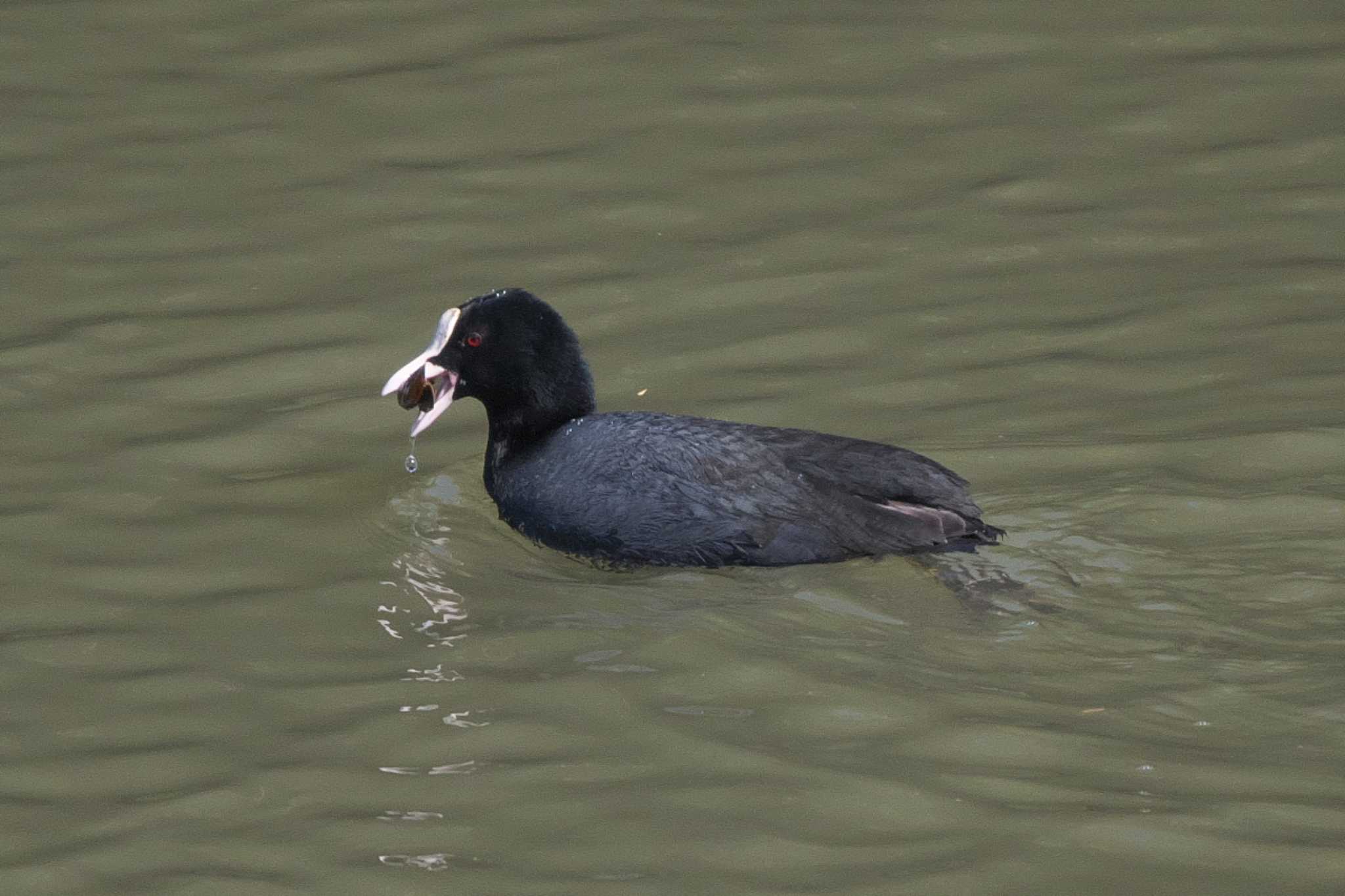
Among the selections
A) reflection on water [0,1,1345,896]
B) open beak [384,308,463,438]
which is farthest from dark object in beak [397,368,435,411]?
reflection on water [0,1,1345,896]

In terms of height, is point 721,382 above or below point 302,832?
above

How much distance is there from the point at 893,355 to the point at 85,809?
3.87m

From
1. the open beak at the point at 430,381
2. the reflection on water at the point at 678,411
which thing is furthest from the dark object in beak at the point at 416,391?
the reflection on water at the point at 678,411

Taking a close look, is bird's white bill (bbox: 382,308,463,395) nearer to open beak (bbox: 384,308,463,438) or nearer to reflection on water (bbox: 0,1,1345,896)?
open beak (bbox: 384,308,463,438)

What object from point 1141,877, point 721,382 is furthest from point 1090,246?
point 1141,877

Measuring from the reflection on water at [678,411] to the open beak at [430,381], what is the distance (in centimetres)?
31

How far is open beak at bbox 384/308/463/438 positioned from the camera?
706 centimetres

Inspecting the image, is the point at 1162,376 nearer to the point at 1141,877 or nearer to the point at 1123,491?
the point at 1123,491

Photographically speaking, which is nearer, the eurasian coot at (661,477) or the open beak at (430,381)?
the eurasian coot at (661,477)

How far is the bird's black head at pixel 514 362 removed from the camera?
7.03 metres

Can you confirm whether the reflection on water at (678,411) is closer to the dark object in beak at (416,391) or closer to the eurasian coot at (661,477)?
the eurasian coot at (661,477)

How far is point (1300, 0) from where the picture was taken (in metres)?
10.8

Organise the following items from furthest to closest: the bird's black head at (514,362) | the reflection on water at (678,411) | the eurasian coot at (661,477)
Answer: the bird's black head at (514,362)
the eurasian coot at (661,477)
the reflection on water at (678,411)

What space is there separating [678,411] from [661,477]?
3.71 ft
